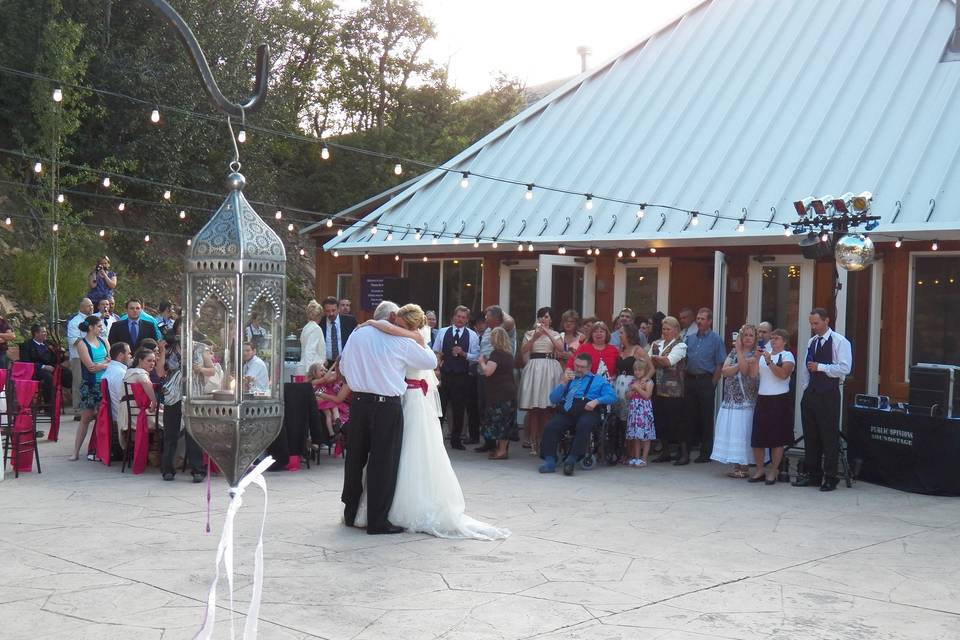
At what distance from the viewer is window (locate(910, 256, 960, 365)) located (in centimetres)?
1240

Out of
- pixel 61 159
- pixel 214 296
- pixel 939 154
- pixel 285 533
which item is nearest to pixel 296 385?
pixel 285 533

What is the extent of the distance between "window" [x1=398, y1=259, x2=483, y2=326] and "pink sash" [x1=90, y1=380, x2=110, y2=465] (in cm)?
712

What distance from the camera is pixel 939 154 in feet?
39.8

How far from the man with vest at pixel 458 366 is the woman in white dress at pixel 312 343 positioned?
1.54 meters

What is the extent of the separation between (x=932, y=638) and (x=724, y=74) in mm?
11093

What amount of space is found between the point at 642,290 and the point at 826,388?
5037 mm

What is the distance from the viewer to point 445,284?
17.6 metres

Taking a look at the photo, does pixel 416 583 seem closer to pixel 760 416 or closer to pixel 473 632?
pixel 473 632

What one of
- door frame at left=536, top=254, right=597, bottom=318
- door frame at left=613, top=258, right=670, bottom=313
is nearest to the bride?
door frame at left=536, top=254, right=597, bottom=318

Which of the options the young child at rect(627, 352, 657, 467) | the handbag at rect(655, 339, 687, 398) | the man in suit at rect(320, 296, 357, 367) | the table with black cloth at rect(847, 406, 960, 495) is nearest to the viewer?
the table with black cloth at rect(847, 406, 960, 495)

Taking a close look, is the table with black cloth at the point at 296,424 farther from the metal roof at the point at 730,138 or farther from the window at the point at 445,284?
the window at the point at 445,284

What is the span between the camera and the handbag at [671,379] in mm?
12148

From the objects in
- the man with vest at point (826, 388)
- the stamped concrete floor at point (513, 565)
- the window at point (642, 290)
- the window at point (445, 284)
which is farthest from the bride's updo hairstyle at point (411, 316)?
the window at point (445, 284)

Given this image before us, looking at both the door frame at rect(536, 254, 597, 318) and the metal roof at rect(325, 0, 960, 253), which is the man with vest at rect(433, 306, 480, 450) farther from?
the metal roof at rect(325, 0, 960, 253)
